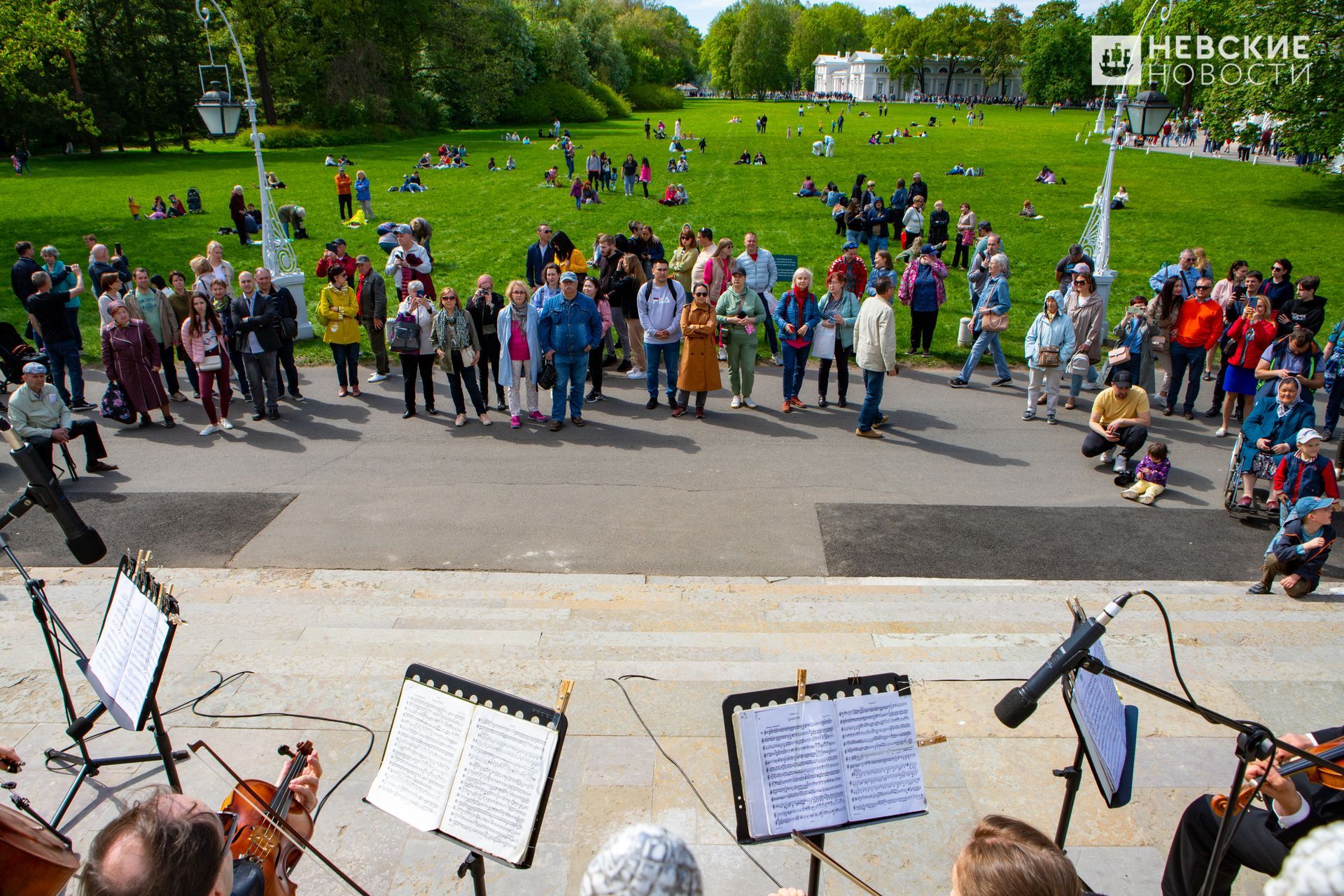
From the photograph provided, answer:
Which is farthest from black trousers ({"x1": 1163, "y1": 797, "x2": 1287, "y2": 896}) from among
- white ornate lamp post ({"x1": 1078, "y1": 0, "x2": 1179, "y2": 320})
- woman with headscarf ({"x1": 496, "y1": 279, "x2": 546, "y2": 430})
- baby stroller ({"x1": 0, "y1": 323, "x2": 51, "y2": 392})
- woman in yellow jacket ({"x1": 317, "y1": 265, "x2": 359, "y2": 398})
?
baby stroller ({"x1": 0, "y1": 323, "x2": 51, "y2": 392})

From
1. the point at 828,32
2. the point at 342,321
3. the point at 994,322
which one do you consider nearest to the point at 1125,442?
the point at 994,322

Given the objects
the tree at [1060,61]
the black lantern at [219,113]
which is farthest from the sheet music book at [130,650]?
the tree at [1060,61]

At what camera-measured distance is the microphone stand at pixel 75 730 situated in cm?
418

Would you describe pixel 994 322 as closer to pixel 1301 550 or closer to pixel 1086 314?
pixel 1086 314

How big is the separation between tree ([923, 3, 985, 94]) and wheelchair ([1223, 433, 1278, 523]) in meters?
124

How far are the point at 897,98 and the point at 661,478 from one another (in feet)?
443

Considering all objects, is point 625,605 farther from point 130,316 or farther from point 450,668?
point 130,316

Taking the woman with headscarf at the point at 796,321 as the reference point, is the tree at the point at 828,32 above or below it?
above

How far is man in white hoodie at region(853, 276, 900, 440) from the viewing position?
33.7ft

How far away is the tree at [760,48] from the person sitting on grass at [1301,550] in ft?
395

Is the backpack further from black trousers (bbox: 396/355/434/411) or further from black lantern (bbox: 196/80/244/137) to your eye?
black lantern (bbox: 196/80/244/137)

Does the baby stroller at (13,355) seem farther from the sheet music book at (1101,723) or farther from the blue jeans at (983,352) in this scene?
the sheet music book at (1101,723)

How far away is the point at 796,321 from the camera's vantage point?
37.2 ft

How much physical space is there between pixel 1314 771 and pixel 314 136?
53.9 metres
